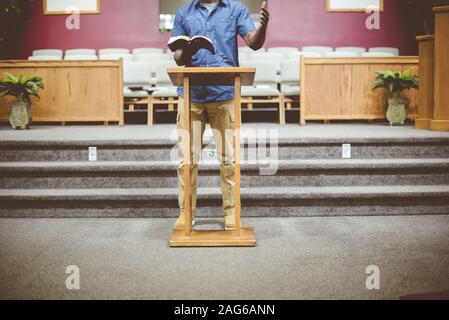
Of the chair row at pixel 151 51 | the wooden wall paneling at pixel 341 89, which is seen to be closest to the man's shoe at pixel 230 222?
the wooden wall paneling at pixel 341 89

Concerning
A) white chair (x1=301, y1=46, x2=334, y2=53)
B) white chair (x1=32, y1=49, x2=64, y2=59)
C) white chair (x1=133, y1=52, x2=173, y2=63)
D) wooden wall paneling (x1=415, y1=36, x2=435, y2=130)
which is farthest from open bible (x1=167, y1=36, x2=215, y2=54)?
white chair (x1=32, y1=49, x2=64, y2=59)

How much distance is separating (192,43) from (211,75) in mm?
201

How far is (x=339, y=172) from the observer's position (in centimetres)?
378

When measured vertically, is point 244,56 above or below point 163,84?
above

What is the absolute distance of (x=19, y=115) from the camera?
553cm

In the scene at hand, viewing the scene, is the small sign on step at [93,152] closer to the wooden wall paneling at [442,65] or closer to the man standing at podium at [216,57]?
the man standing at podium at [216,57]

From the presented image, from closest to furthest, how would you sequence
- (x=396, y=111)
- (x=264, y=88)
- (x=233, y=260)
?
(x=233, y=260) → (x=396, y=111) → (x=264, y=88)

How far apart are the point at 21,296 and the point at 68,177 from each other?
174 centimetres

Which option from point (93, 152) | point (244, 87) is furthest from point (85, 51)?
point (93, 152)

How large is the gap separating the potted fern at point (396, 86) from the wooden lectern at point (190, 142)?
309cm

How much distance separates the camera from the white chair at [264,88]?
629 cm

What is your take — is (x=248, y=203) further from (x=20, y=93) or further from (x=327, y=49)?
(x=327, y=49)

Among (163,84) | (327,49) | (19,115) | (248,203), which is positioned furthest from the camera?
(327,49)
